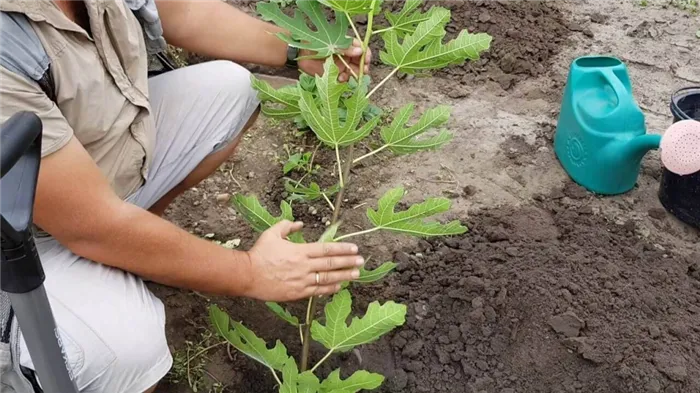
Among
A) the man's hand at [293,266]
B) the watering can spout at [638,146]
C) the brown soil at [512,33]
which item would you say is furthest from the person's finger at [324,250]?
the brown soil at [512,33]

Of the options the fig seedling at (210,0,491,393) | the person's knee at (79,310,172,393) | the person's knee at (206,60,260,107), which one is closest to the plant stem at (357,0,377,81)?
the fig seedling at (210,0,491,393)

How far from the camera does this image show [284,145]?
2.97m

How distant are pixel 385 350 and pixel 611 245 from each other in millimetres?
839

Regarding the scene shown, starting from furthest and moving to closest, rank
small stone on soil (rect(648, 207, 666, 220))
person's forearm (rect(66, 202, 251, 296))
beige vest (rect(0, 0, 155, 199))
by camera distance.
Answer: small stone on soil (rect(648, 207, 666, 220)) → person's forearm (rect(66, 202, 251, 296)) → beige vest (rect(0, 0, 155, 199))

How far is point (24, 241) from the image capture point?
963mm

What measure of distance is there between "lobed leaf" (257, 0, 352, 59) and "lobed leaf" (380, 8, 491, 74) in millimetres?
114

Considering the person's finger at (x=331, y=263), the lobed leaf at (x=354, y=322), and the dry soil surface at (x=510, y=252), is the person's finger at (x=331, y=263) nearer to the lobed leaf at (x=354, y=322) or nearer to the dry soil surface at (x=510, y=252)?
the lobed leaf at (x=354, y=322)

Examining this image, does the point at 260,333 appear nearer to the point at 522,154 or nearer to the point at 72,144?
the point at 72,144

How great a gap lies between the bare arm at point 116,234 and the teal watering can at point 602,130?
Result: 1.54 m

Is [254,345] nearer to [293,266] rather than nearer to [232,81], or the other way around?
[293,266]

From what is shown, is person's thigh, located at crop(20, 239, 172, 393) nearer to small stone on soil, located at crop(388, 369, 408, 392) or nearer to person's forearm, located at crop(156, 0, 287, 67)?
small stone on soil, located at crop(388, 369, 408, 392)

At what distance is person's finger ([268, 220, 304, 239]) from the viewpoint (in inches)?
61.9

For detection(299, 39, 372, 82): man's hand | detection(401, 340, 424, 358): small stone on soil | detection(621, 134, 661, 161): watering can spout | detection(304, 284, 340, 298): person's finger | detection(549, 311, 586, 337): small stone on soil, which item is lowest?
detection(401, 340, 424, 358): small stone on soil

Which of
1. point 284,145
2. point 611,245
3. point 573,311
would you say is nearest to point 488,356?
point 573,311
